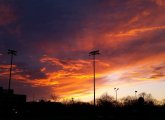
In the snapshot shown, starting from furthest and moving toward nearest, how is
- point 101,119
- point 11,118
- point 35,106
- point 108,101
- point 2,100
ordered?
point 108,101, point 35,106, point 2,100, point 11,118, point 101,119

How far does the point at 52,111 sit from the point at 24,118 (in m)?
26.1

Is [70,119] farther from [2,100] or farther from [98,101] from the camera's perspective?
[98,101]

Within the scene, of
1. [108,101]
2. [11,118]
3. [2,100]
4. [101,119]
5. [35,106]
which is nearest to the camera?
[101,119]

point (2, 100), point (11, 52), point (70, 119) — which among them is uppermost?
point (11, 52)

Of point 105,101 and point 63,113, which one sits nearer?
point 63,113

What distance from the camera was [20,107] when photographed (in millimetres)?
118125

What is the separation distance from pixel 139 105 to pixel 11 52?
244 feet

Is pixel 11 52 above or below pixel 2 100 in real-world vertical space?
above

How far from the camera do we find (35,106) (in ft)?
420

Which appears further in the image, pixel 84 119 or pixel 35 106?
pixel 35 106

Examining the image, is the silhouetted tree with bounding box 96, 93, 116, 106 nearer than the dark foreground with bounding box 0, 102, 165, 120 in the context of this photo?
No

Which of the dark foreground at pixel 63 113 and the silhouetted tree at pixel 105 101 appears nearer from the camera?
the dark foreground at pixel 63 113

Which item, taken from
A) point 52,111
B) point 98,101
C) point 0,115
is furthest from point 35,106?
point 98,101

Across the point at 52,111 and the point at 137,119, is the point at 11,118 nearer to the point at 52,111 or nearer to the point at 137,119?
the point at 52,111
